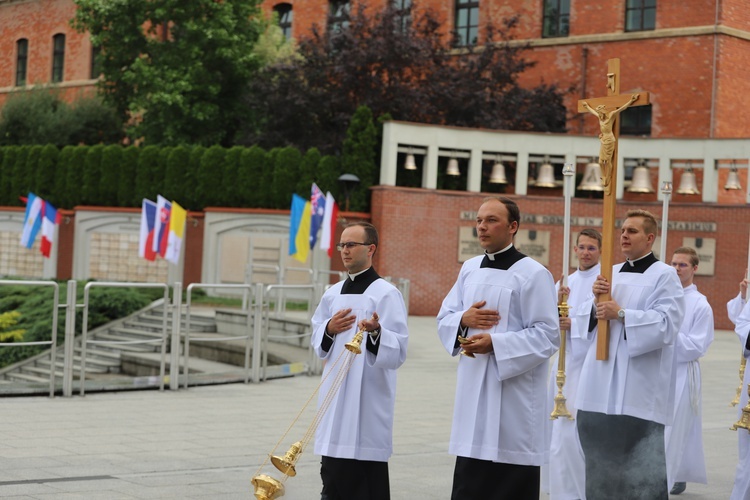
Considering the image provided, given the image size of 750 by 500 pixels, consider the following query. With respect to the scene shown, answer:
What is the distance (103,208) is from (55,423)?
2410 centimetres

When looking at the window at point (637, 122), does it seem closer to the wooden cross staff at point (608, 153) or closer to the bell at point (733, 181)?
the bell at point (733, 181)

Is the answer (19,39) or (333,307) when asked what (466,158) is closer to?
(333,307)

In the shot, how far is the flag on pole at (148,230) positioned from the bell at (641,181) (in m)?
12.9

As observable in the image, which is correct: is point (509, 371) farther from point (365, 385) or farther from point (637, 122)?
point (637, 122)

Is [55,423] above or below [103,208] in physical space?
below

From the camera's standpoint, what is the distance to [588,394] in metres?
7.54

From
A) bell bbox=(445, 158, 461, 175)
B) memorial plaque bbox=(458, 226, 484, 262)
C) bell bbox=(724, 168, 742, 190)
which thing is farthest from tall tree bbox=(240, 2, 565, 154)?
bell bbox=(724, 168, 742, 190)

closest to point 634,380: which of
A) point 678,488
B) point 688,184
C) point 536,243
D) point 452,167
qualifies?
point 678,488

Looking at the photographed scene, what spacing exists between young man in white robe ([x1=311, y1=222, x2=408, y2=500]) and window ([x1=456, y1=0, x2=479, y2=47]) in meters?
33.4

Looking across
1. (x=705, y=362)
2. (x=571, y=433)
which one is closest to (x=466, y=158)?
(x=705, y=362)

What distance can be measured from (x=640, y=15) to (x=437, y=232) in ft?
35.0

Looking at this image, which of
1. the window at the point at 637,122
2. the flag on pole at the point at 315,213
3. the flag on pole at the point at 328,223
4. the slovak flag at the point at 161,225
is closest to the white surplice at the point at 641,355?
the flag on pole at the point at 328,223

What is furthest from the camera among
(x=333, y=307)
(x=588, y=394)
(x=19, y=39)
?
(x=19, y=39)

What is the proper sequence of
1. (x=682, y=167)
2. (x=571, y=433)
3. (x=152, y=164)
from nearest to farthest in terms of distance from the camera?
(x=571, y=433) → (x=682, y=167) → (x=152, y=164)
